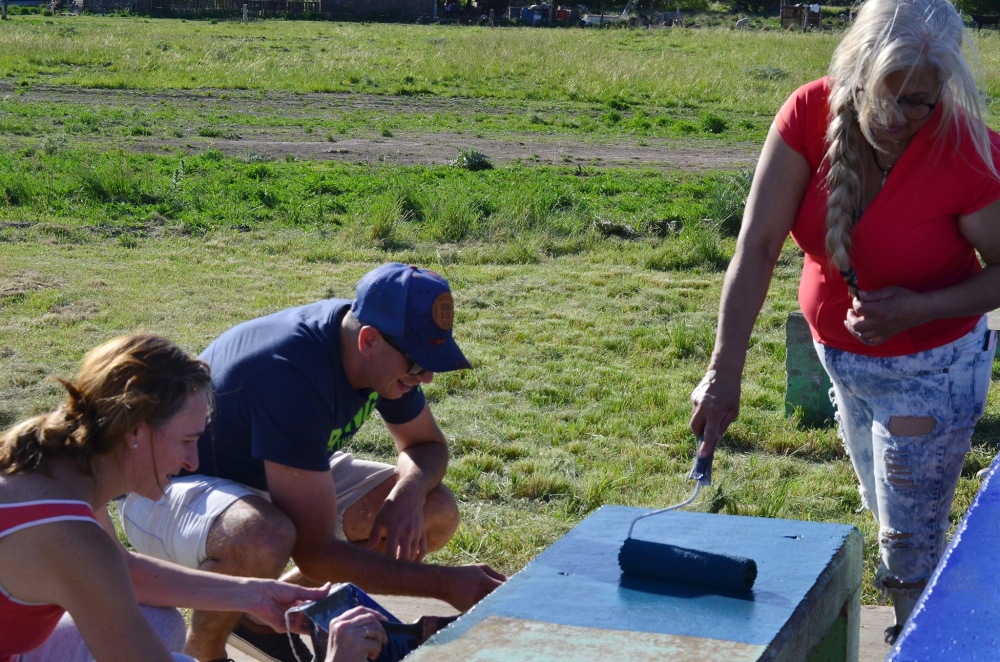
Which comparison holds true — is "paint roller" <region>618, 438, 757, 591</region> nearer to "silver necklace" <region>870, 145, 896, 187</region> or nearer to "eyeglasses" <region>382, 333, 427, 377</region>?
"eyeglasses" <region>382, 333, 427, 377</region>

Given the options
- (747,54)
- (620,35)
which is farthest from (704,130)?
(620,35)

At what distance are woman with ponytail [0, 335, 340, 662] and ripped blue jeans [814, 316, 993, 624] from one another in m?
1.59

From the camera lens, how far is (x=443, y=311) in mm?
2922

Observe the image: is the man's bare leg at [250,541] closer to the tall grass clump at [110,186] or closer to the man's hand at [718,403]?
the man's hand at [718,403]

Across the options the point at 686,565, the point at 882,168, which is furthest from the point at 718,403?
the point at 882,168

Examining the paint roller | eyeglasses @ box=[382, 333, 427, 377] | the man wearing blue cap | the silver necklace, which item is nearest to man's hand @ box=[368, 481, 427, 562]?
the man wearing blue cap

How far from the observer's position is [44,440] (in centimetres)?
217

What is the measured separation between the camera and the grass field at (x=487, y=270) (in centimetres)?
493

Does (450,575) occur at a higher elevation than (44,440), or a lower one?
lower

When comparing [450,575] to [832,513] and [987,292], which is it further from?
[832,513]

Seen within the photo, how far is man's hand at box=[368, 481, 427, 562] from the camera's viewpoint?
3121 millimetres

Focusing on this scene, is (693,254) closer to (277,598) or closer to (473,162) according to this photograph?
(473,162)

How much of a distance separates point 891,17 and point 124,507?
238 cm

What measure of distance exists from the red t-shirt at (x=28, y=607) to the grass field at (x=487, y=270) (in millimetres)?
2042
